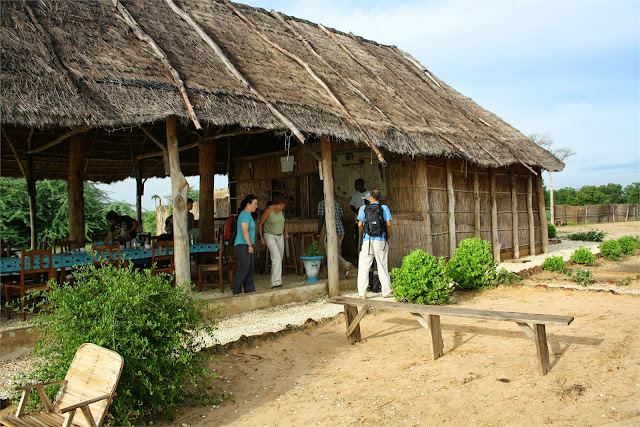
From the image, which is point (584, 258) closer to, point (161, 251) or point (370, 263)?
point (370, 263)

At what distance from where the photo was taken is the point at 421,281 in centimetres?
725

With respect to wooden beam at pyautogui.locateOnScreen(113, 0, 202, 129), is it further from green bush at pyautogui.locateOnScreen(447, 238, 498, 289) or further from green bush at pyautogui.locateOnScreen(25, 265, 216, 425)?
green bush at pyautogui.locateOnScreen(447, 238, 498, 289)

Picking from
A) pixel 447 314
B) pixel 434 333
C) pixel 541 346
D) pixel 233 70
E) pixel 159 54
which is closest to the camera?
pixel 541 346

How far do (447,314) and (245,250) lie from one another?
12.3 feet

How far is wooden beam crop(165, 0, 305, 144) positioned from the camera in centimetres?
739

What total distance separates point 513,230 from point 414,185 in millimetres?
4767

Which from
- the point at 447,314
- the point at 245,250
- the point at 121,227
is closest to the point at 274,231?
the point at 245,250

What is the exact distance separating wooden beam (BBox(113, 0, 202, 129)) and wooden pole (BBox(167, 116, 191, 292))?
0.40 metres

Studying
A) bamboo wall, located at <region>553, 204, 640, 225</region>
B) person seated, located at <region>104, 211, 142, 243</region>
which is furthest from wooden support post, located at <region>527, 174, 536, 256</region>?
bamboo wall, located at <region>553, 204, 640, 225</region>

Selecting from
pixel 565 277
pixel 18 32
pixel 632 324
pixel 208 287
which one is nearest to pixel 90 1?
pixel 18 32

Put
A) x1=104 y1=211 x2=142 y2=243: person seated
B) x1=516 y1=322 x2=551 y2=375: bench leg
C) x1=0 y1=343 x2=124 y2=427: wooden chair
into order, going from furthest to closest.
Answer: x1=104 y1=211 x2=142 y2=243: person seated → x1=516 y1=322 x2=551 y2=375: bench leg → x1=0 y1=343 x2=124 y2=427: wooden chair

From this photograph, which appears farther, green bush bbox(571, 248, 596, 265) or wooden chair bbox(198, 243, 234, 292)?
green bush bbox(571, 248, 596, 265)

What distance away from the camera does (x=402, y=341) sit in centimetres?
583

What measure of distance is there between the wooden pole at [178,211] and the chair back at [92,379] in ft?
11.2
